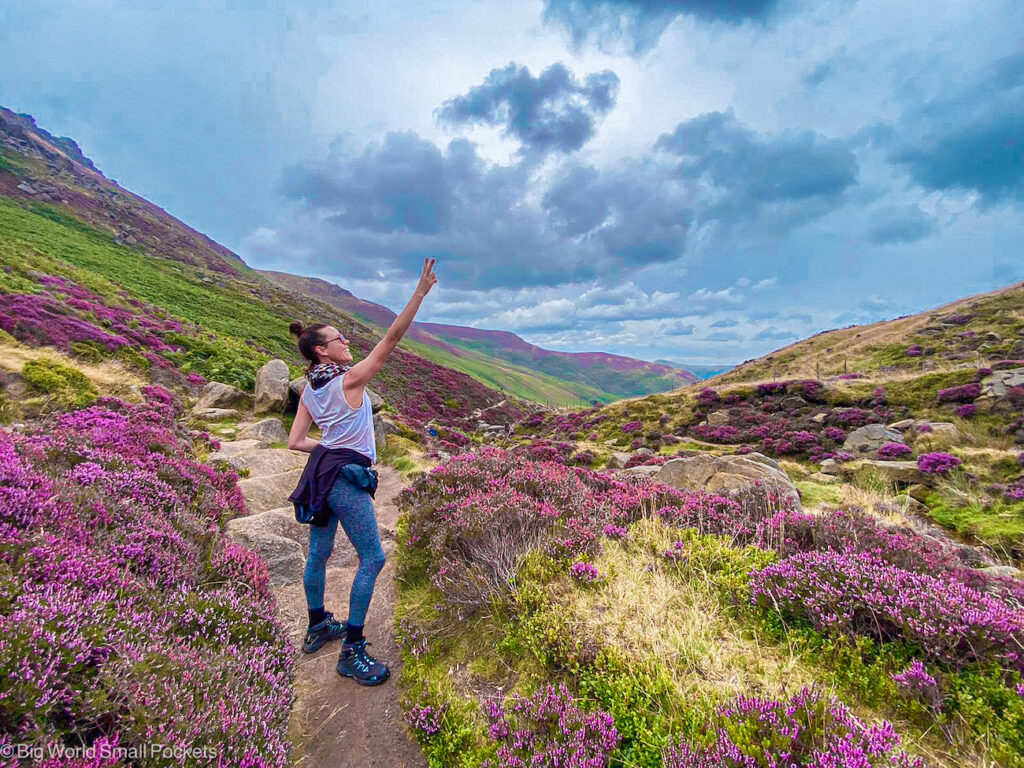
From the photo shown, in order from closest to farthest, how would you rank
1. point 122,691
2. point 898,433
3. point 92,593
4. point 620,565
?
point 122,691 < point 92,593 < point 620,565 < point 898,433

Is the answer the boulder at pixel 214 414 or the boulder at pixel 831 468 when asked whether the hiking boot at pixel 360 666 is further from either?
the boulder at pixel 831 468

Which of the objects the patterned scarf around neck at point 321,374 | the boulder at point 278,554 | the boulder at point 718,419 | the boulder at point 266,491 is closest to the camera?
the patterned scarf around neck at point 321,374

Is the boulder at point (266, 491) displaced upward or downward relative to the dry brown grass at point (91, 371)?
downward

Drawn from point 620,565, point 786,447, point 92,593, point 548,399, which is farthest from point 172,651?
point 548,399

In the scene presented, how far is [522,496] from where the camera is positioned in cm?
625

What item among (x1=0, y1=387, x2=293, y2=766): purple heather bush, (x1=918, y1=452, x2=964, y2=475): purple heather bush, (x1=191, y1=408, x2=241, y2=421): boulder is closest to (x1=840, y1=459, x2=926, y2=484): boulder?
(x1=918, y1=452, x2=964, y2=475): purple heather bush

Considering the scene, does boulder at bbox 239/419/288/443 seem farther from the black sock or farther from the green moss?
the black sock

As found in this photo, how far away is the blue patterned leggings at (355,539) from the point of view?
371cm

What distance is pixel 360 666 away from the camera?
12.7ft

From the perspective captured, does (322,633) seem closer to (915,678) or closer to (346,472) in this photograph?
(346,472)

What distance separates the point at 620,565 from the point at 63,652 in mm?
4681

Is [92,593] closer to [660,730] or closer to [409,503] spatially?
[660,730]

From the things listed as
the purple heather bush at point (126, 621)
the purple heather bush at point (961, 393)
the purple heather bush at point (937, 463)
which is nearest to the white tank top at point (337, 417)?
the purple heather bush at point (126, 621)

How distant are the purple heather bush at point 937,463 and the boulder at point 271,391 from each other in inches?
918
